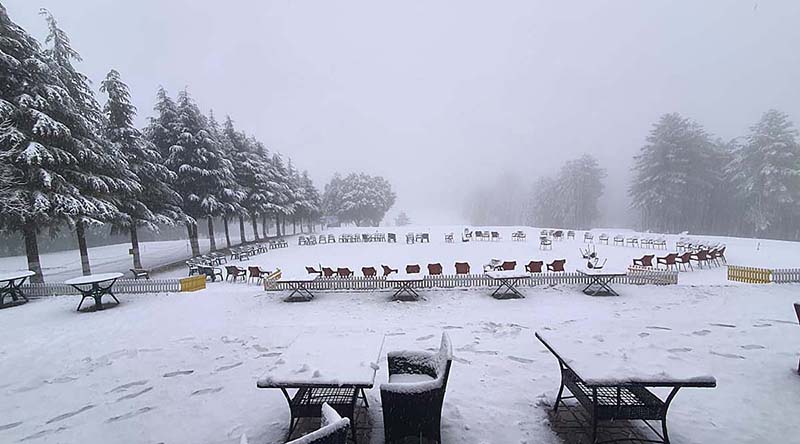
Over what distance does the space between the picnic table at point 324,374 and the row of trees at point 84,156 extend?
13.9m

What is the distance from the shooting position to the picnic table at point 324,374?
3416 mm

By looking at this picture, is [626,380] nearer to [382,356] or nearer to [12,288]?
[382,356]

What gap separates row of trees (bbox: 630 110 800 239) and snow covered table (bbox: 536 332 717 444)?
34.3m

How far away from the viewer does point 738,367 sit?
5461 millimetres

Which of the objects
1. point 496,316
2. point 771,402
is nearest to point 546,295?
point 496,316

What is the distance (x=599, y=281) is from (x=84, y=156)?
788 inches

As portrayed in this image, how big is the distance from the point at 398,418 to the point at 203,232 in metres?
67.5

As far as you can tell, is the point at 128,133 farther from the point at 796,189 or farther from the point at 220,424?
the point at 796,189

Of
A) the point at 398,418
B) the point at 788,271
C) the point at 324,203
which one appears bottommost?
the point at 788,271

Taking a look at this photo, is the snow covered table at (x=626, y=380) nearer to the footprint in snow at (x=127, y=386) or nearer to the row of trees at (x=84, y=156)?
the footprint in snow at (x=127, y=386)

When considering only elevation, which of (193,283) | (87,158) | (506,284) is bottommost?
(506,284)

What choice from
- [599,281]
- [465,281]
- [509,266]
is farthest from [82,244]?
[599,281]

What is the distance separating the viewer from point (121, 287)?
11.7 m

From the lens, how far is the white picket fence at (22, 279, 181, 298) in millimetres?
11609
